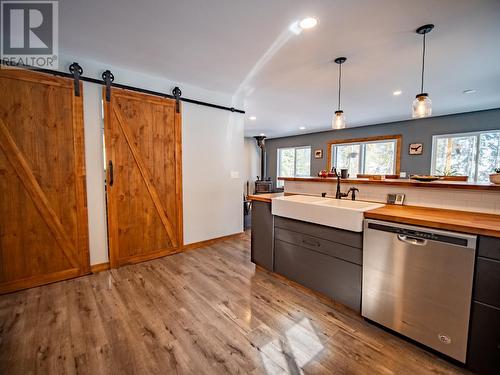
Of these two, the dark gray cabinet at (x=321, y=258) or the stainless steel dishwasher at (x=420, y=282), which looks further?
the dark gray cabinet at (x=321, y=258)

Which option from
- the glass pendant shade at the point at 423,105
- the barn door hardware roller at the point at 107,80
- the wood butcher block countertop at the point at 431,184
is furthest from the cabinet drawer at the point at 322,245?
the barn door hardware roller at the point at 107,80

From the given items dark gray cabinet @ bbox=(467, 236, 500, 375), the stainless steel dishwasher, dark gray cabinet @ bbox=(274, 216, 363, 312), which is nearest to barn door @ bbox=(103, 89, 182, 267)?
dark gray cabinet @ bbox=(274, 216, 363, 312)

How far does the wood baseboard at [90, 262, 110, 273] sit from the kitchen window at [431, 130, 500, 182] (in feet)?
18.8

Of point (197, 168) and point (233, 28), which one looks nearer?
point (233, 28)

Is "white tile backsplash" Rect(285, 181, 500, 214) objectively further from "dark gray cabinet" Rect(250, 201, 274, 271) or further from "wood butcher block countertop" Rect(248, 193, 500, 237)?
"dark gray cabinet" Rect(250, 201, 274, 271)

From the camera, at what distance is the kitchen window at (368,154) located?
219 inches

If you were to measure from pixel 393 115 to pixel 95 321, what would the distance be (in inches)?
237

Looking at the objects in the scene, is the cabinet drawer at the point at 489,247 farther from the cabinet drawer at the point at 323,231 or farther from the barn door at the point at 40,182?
the barn door at the point at 40,182

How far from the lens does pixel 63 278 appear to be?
8.05ft

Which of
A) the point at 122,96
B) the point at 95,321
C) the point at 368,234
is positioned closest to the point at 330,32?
the point at 368,234

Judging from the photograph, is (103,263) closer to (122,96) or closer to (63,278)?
(63,278)

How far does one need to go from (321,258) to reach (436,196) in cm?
107

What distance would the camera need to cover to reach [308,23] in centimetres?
186

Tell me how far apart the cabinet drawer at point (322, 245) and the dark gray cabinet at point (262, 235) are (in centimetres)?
13
